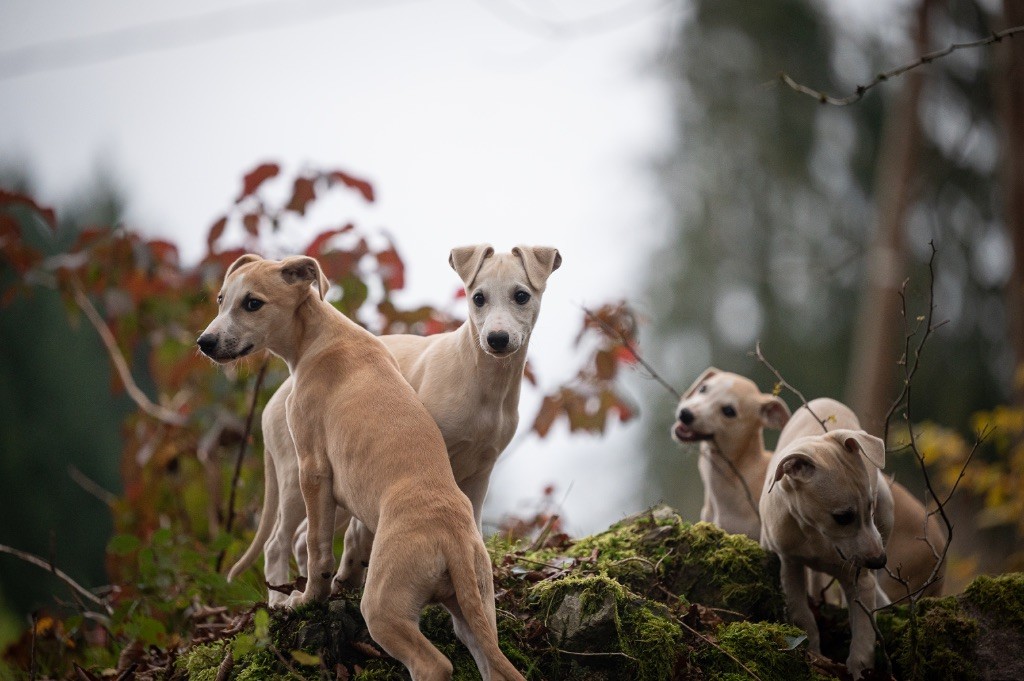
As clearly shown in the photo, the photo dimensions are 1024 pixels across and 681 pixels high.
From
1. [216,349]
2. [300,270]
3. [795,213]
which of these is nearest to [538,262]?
[300,270]

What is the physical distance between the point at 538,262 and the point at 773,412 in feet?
8.35

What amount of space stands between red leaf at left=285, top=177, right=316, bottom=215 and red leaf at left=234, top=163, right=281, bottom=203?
0.19 meters

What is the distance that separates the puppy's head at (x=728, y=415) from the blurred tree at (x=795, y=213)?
1004 centimetres

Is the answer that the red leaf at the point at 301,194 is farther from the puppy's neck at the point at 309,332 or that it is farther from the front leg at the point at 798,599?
the front leg at the point at 798,599

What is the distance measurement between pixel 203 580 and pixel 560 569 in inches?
91.8

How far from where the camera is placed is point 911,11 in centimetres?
1405

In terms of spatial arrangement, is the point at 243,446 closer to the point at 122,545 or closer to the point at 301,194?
the point at 122,545

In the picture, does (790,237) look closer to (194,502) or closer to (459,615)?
(194,502)

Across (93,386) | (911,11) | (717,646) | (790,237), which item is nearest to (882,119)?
(790,237)

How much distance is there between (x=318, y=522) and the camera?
14.2ft

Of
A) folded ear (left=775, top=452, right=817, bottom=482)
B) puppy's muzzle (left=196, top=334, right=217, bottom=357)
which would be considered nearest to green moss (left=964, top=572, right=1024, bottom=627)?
folded ear (left=775, top=452, right=817, bottom=482)

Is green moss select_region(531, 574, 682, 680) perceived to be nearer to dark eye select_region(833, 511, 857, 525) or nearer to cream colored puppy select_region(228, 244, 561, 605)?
cream colored puppy select_region(228, 244, 561, 605)

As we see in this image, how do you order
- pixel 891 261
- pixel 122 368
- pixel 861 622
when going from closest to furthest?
1. pixel 861 622
2. pixel 122 368
3. pixel 891 261

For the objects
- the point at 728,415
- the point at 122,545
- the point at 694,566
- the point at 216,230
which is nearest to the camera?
the point at 694,566
